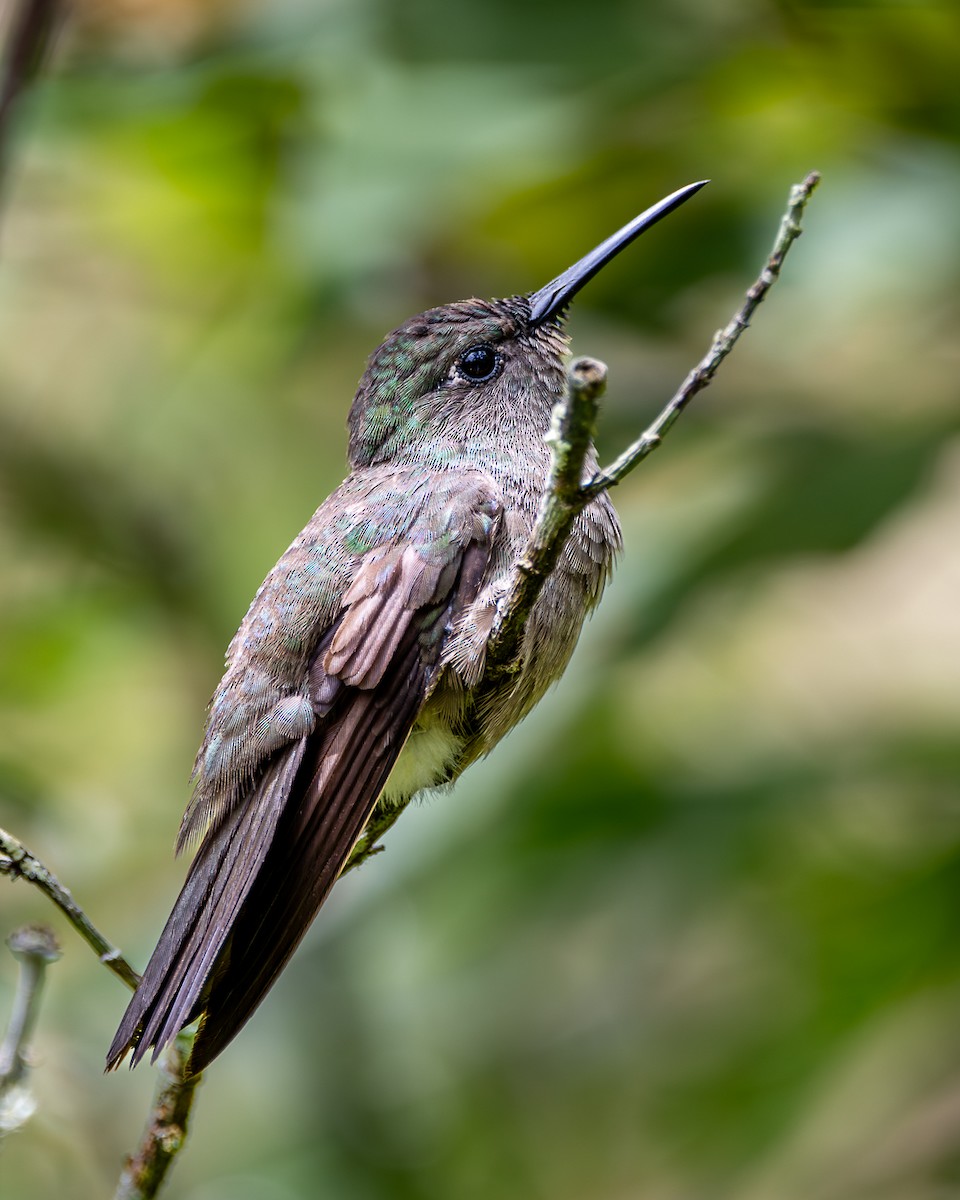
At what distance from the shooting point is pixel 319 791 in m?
2.53

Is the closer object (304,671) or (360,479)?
(304,671)

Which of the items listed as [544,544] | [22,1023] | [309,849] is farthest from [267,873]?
[544,544]

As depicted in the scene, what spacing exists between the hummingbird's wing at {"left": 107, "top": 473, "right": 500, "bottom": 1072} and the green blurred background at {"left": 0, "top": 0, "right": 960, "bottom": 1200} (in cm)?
113

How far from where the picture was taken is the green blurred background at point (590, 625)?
422 centimetres

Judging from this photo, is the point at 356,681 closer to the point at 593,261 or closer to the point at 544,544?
the point at 544,544

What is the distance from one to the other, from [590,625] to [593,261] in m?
1.85

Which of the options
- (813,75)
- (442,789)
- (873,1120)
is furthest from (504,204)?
(873,1120)

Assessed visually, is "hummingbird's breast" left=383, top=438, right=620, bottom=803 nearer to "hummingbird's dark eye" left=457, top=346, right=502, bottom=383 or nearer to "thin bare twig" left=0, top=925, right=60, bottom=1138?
"hummingbird's dark eye" left=457, top=346, right=502, bottom=383

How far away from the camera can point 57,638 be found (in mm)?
4664

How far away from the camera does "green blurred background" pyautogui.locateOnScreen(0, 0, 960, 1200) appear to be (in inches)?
166

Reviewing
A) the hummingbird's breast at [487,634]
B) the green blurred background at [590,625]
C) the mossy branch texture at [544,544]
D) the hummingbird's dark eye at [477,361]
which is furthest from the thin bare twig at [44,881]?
the green blurred background at [590,625]

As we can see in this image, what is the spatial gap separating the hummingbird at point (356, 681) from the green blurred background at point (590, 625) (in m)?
0.97

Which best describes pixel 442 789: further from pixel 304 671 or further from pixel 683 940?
pixel 683 940

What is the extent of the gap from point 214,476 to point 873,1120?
3.35 m
